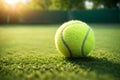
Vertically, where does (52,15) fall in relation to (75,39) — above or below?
below

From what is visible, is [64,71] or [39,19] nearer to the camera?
[64,71]

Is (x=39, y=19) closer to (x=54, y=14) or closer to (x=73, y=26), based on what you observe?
(x=54, y=14)

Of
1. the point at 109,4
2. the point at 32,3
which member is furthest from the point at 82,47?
the point at 32,3

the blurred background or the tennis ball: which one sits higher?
the tennis ball

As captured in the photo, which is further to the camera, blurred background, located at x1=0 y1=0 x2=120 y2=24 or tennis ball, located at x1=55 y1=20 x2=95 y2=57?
blurred background, located at x1=0 y1=0 x2=120 y2=24

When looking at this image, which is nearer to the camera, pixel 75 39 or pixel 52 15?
pixel 75 39

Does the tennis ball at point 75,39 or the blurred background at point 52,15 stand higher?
the tennis ball at point 75,39

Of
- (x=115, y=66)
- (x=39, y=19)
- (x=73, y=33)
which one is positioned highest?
(x=73, y=33)

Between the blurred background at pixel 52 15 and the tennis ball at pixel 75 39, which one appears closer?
the tennis ball at pixel 75 39
